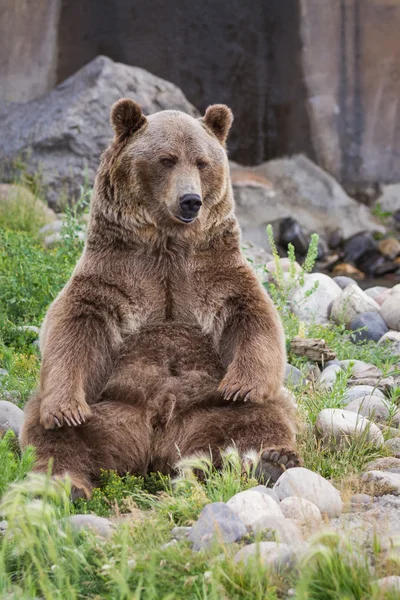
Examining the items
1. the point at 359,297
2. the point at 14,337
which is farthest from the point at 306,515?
the point at 359,297

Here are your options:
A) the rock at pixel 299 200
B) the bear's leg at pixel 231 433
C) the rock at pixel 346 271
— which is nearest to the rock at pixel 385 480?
the bear's leg at pixel 231 433

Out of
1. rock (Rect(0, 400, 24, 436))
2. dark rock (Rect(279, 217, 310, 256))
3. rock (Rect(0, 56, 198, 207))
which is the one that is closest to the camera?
rock (Rect(0, 400, 24, 436))

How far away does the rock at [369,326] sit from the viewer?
23.6 ft

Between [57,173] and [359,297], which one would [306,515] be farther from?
[57,173]

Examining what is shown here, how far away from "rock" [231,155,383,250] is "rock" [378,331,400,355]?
7.50 meters

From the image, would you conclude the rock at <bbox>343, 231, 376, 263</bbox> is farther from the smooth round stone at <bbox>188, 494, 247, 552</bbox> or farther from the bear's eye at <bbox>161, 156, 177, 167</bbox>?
the smooth round stone at <bbox>188, 494, 247, 552</bbox>

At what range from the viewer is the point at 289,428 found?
4.06m

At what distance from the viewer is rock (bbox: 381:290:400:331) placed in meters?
7.36

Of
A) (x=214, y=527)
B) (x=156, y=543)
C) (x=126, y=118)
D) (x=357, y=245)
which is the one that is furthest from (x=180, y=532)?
(x=357, y=245)

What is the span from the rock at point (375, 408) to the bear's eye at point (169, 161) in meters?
1.77

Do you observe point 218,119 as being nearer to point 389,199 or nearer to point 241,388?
point 241,388

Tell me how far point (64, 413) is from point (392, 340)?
3630 millimetres

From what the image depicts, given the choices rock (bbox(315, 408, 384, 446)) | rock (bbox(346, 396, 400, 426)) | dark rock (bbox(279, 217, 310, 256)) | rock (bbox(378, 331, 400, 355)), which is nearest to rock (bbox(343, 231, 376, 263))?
dark rock (bbox(279, 217, 310, 256))

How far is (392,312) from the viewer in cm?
740
